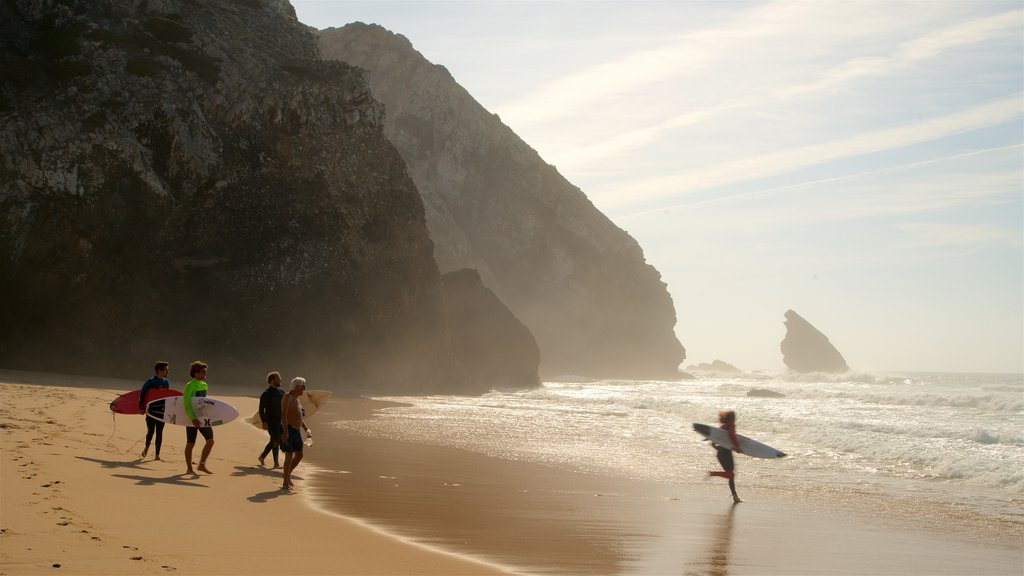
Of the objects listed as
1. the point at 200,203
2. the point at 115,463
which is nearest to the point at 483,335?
the point at 200,203

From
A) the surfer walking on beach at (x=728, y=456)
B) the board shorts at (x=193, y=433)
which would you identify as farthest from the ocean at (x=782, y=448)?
the board shorts at (x=193, y=433)

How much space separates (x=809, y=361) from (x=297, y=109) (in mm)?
114651

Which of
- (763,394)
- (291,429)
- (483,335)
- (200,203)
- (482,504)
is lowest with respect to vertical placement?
(482,504)

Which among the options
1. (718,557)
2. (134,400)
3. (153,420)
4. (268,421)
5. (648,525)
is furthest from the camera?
(134,400)

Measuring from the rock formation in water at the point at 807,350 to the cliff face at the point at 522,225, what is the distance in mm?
39026

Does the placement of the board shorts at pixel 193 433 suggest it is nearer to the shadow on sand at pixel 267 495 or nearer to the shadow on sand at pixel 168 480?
the shadow on sand at pixel 168 480

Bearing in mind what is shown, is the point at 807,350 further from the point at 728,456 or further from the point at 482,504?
the point at 482,504

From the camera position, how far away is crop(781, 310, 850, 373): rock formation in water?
136500 mm

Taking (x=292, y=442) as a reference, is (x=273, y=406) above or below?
above

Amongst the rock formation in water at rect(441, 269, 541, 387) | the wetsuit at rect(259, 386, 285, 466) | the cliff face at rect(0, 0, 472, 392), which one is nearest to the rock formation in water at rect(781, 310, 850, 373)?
the rock formation in water at rect(441, 269, 541, 387)

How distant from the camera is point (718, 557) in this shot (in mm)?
8625

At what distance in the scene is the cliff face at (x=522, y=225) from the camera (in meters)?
94.2

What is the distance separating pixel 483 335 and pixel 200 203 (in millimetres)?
32170

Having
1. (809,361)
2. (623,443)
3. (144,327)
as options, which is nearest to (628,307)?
(809,361)
